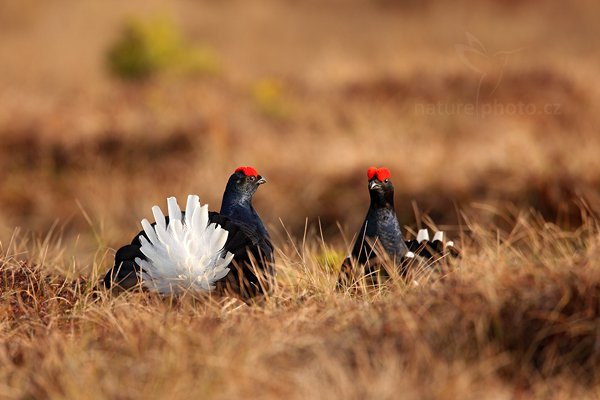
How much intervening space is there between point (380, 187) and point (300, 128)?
26.2 ft

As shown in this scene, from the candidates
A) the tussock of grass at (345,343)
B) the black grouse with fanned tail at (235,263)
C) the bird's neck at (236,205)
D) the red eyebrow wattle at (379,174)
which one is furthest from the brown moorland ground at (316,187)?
the red eyebrow wattle at (379,174)

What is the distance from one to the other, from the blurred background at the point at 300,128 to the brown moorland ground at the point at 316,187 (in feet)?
A: 0.13

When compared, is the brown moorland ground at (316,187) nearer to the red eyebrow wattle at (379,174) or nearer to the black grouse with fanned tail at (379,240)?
the black grouse with fanned tail at (379,240)

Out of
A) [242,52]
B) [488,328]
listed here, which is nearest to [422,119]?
[242,52]

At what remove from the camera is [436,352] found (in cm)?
322

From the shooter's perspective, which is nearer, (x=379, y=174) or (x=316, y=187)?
(x=379, y=174)

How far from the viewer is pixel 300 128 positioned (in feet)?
41.0

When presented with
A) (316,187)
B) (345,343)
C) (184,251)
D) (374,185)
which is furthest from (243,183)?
(316,187)

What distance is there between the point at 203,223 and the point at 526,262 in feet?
4.30

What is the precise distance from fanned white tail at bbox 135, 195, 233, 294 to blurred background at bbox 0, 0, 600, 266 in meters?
1.45

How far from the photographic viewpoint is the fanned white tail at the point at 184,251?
4.04 metres

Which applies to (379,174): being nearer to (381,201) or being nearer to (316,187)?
(381,201)

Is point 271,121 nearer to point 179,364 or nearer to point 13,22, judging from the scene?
point 179,364

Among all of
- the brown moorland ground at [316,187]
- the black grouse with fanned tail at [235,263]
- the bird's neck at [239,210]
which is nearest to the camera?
the brown moorland ground at [316,187]
